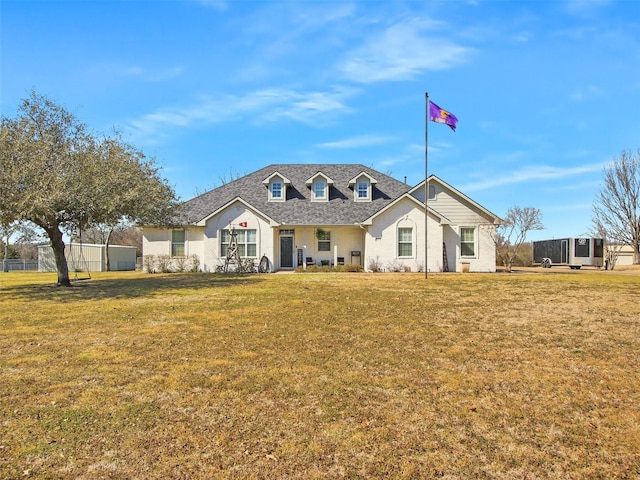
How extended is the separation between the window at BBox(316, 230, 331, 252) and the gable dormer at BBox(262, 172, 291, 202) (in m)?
3.53

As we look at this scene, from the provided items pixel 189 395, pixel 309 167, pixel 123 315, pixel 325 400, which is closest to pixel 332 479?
pixel 325 400

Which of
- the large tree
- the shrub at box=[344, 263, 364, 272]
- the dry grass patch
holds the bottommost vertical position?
the dry grass patch

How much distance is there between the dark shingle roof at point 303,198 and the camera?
27031mm

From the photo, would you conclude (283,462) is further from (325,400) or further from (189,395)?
(189,395)

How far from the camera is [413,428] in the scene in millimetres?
4617

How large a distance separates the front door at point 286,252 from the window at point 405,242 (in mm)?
6862

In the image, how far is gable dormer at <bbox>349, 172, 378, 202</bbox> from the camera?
93.8 feet

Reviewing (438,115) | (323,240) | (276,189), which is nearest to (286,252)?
(323,240)

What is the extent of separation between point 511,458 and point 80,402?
484cm

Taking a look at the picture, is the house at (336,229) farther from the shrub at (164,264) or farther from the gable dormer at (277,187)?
the shrub at (164,264)

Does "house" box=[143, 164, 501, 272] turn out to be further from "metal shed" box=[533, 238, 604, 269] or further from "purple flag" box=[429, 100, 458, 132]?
"metal shed" box=[533, 238, 604, 269]

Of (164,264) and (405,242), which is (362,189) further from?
(164,264)

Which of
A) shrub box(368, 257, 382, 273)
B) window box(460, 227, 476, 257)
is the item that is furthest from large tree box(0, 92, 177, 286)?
window box(460, 227, 476, 257)

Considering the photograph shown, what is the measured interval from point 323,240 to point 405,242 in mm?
5146
